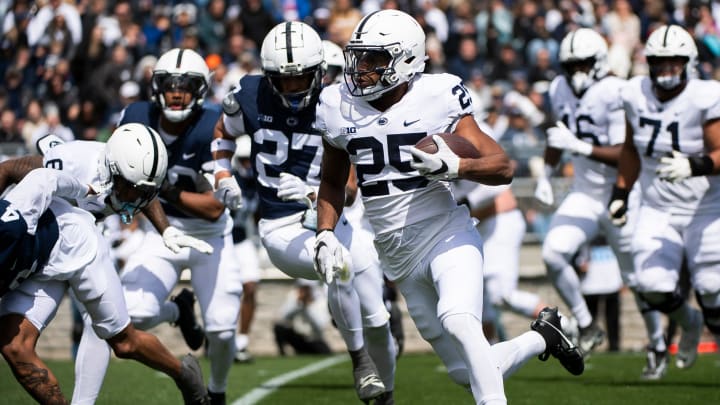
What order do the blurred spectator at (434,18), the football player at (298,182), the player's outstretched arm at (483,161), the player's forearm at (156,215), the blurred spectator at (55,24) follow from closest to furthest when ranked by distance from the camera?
the player's outstretched arm at (483,161)
the player's forearm at (156,215)
the football player at (298,182)
the blurred spectator at (55,24)
the blurred spectator at (434,18)

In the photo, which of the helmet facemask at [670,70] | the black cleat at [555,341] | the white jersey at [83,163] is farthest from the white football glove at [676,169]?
the white jersey at [83,163]

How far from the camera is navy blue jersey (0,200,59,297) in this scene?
203 inches

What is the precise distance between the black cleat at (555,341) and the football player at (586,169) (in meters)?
2.79

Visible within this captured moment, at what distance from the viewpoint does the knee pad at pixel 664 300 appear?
7.34 m

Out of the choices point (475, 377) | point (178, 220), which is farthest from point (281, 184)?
point (475, 377)

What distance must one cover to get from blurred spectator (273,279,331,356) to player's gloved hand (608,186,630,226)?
14.4 ft

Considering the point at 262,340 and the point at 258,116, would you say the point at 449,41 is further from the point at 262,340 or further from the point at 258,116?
the point at 258,116

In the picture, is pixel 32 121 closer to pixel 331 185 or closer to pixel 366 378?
pixel 366 378

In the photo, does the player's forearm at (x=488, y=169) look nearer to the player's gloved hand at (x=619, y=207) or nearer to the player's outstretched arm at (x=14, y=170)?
the player's outstretched arm at (x=14, y=170)

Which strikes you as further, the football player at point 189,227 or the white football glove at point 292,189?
the football player at point 189,227

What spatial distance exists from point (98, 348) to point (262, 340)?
634cm

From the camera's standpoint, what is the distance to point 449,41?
14.7m

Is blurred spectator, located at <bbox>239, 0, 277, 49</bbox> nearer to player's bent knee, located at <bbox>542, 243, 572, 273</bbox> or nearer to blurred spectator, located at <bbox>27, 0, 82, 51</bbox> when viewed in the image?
blurred spectator, located at <bbox>27, 0, 82, 51</bbox>

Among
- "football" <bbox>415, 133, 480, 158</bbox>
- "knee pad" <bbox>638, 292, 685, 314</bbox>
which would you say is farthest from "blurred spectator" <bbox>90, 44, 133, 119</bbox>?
"football" <bbox>415, 133, 480, 158</bbox>
